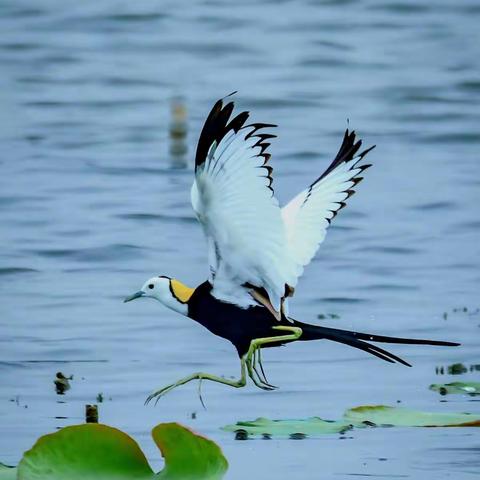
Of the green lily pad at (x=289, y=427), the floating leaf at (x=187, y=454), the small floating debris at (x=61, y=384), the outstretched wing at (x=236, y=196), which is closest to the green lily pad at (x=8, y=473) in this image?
the floating leaf at (x=187, y=454)

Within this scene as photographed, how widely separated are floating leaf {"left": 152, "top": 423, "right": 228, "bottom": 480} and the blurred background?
784 millimetres

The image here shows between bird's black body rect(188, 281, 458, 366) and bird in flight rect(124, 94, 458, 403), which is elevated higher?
bird in flight rect(124, 94, 458, 403)

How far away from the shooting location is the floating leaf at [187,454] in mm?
5699

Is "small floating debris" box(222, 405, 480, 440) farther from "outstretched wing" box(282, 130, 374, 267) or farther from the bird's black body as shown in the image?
"outstretched wing" box(282, 130, 374, 267)

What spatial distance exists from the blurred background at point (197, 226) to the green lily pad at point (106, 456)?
79 centimetres

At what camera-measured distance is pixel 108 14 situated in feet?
65.5

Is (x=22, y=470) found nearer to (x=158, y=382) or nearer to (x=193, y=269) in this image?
(x=158, y=382)

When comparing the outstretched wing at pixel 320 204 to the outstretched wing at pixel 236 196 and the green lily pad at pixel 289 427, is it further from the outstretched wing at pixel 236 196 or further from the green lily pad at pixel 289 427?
the green lily pad at pixel 289 427

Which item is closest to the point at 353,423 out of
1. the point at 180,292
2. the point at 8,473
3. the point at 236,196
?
the point at 180,292

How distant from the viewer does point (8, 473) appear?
602 centimetres

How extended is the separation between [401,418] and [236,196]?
44.7 inches

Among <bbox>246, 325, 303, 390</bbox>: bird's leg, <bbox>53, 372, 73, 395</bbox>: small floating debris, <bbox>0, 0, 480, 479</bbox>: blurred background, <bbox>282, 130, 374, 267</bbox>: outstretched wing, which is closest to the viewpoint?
<bbox>246, 325, 303, 390</bbox>: bird's leg

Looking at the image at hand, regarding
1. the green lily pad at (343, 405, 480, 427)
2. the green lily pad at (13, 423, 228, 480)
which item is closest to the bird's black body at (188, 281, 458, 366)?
the green lily pad at (343, 405, 480, 427)

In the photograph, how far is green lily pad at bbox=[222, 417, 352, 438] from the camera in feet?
21.5
